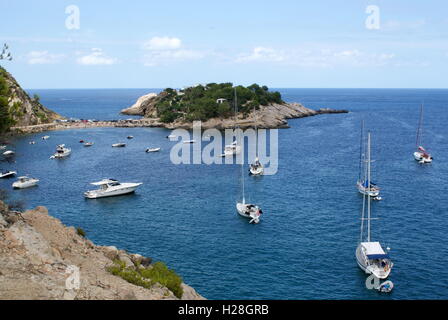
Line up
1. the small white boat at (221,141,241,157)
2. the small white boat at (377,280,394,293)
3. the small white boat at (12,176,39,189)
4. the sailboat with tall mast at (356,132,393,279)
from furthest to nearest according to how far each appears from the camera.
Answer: the small white boat at (221,141,241,157), the small white boat at (12,176,39,189), the sailboat with tall mast at (356,132,393,279), the small white boat at (377,280,394,293)

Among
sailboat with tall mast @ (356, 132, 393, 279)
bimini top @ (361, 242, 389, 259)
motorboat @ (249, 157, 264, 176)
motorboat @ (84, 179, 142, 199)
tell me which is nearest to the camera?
sailboat with tall mast @ (356, 132, 393, 279)

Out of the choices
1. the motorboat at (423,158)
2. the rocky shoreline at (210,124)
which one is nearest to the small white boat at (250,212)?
the motorboat at (423,158)

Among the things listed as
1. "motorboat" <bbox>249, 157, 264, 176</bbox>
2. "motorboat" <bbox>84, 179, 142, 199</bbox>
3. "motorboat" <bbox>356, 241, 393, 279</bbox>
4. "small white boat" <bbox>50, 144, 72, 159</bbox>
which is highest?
"small white boat" <bbox>50, 144, 72, 159</bbox>

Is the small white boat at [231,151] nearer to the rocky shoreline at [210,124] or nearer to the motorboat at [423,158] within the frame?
the motorboat at [423,158]

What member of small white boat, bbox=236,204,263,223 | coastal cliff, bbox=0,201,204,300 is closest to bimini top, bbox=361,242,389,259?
small white boat, bbox=236,204,263,223

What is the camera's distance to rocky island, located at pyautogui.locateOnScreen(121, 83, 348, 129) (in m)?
132

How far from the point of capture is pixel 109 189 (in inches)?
2330

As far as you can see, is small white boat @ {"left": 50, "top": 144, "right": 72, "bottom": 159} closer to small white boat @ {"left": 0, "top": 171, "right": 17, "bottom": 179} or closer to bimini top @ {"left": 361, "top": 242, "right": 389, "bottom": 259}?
small white boat @ {"left": 0, "top": 171, "right": 17, "bottom": 179}

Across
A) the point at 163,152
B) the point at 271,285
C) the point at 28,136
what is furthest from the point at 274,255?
the point at 28,136

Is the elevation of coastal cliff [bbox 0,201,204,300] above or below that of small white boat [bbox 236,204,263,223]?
above

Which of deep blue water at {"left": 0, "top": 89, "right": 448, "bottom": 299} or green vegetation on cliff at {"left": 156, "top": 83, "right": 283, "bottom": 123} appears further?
green vegetation on cliff at {"left": 156, "top": 83, "right": 283, "bottom": 123}

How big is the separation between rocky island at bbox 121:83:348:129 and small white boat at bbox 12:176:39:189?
220 feet

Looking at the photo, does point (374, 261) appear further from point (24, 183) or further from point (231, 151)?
point (231, 151)
